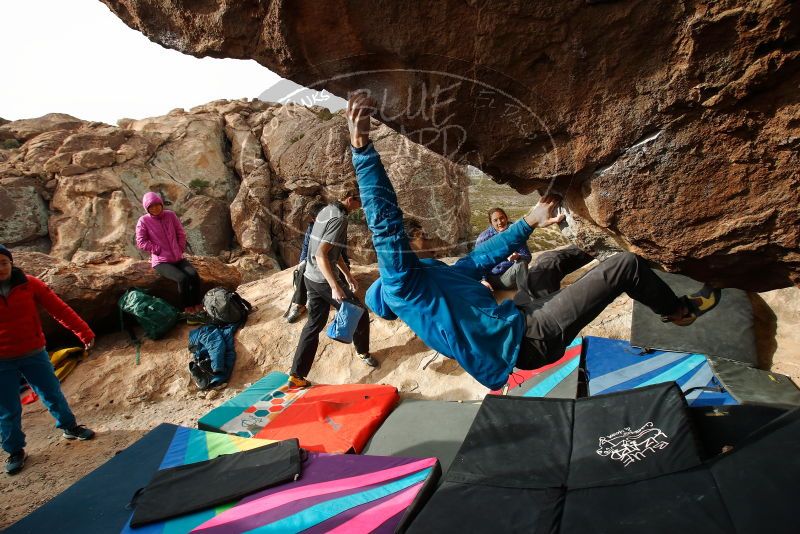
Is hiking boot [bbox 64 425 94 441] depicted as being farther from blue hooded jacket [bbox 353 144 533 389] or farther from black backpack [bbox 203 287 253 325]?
blue hooded jacket [bbox 353 144 533 389]

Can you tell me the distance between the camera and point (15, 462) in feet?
12.7

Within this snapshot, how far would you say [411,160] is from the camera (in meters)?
9.33

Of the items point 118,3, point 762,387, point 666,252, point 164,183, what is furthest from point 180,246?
point 164,183

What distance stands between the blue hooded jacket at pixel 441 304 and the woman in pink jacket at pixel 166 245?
467 cm

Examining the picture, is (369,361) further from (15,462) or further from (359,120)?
(359,120)

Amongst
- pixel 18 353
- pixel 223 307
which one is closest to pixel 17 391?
pixel 18 353

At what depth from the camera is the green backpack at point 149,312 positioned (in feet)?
19.5

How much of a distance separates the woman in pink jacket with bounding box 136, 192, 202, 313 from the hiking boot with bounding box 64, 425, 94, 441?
2.05 metres

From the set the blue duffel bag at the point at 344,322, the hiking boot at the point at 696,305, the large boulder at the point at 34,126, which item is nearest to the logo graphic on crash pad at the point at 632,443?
the hiking boot at the point at 696,305

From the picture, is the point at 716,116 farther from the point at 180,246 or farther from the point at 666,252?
the point at 180,246

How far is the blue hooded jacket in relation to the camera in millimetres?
1947

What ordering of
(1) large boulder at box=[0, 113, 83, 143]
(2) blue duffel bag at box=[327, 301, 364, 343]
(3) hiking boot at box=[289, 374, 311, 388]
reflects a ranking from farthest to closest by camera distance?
(1) large boulder at box=[0, 113, 83, 143], (3) hiking boot at box=[289, 374, 311, 388], (2) blue duffel bag at box=[327, 301, 364, 343]

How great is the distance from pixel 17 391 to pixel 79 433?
860 mm

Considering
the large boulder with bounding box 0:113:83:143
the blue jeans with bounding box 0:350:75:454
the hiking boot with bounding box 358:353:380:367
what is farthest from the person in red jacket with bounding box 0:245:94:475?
the large boulder with bounding box 0:113:83:143
